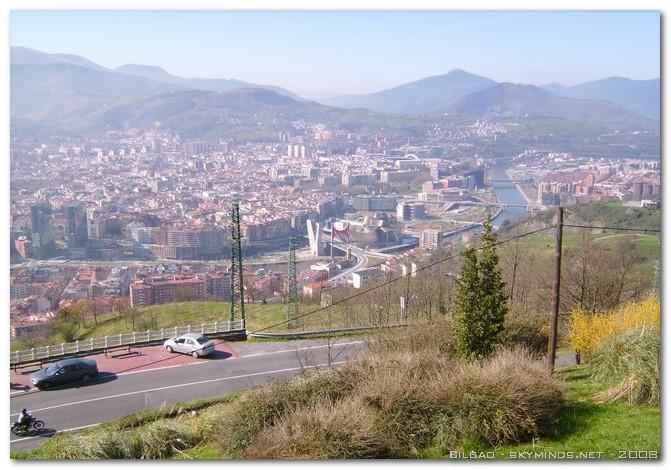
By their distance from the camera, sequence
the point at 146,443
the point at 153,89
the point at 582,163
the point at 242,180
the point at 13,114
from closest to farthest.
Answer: the point at 146,443
the point at 582,163
the point at 242,180
the point at 13,114
the point at 153,89

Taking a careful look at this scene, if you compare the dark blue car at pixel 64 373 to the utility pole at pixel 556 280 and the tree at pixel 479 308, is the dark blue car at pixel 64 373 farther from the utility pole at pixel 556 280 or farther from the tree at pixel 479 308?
the utility pole at pixel 556 280

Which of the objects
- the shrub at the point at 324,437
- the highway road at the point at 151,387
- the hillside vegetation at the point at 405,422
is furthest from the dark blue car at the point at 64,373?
the shrub at the point at 324,437

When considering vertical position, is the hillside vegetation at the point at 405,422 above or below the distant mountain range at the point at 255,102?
below

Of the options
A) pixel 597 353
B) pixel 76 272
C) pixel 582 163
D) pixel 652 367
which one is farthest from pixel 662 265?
pixel 582 163

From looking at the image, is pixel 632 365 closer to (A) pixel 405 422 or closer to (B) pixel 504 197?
(A) pixel 405 422

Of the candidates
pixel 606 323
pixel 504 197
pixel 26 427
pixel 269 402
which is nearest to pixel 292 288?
pixel 606 323

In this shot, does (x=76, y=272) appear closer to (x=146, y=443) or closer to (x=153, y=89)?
(x=146, y=443)

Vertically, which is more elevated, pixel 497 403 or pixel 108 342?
pixel 497 403
